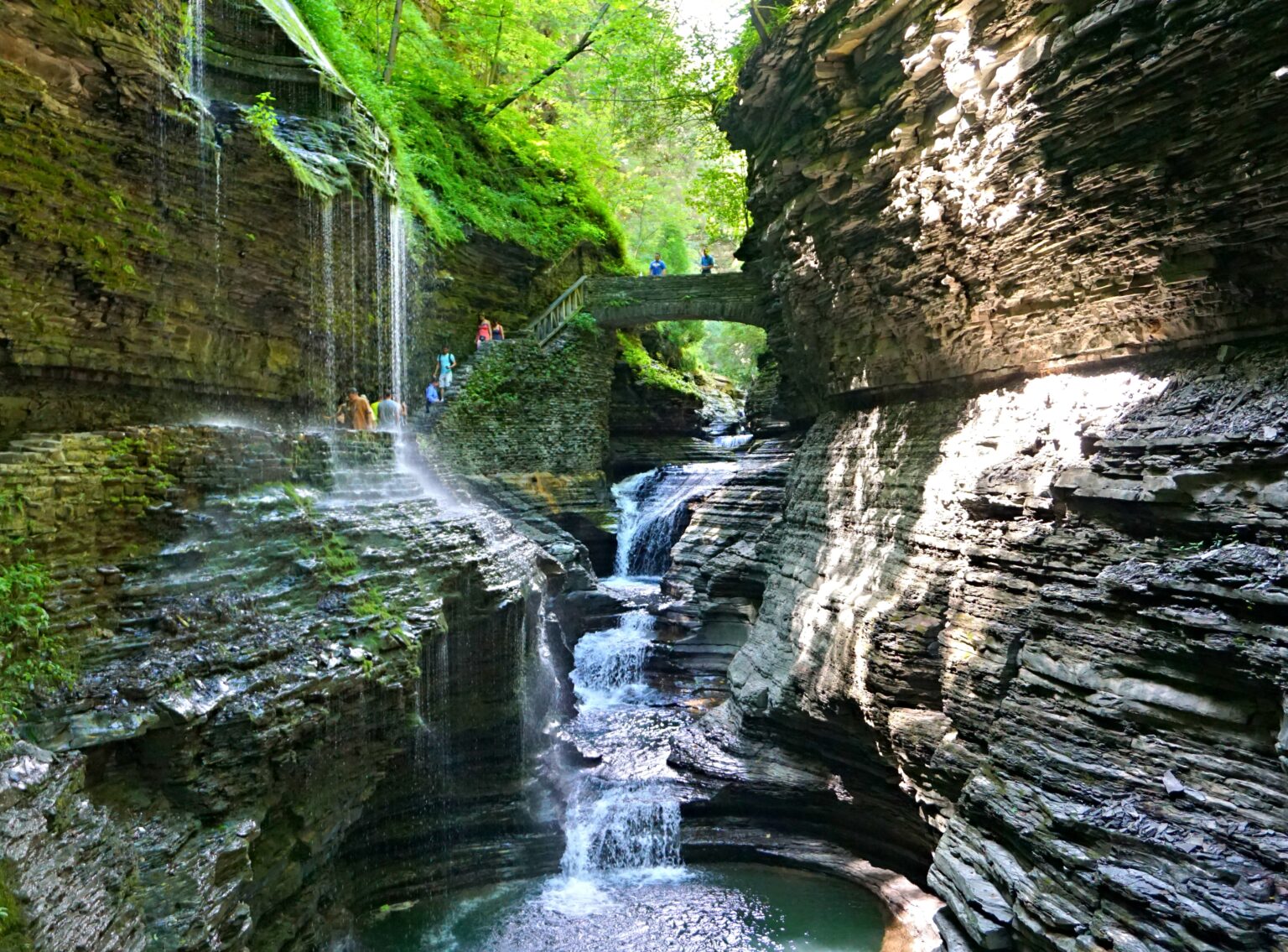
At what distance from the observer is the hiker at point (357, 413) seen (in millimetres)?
12461

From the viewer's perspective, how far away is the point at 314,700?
6.62m

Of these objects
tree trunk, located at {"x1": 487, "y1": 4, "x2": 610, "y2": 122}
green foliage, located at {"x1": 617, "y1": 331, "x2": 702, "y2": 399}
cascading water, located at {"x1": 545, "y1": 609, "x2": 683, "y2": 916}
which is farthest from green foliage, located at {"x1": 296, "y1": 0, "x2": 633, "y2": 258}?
cascading water, located at {"x1": 545, "y1": 609, "x2": 683, "y2": 916}

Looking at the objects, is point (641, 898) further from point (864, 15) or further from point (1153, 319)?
point (864, 15)

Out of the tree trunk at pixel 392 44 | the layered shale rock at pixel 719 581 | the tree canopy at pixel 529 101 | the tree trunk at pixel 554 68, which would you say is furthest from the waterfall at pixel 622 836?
the tree trunk at pixel 554 68

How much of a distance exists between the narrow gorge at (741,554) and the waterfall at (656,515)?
4.57m

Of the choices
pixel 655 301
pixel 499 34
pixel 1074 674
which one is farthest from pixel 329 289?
pixel 499 34

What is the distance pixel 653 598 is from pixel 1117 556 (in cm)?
1153

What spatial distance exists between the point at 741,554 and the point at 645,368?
11.7 meters

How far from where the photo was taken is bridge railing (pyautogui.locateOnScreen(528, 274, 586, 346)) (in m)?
21.4

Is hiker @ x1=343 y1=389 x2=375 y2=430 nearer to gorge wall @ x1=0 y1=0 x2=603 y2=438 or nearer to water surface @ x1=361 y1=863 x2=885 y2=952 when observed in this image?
gorge wall @ x1=0 y1=0 x2=603 y2=438

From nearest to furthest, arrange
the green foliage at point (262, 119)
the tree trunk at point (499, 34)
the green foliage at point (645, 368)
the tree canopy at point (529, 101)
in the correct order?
the green foliage at point (262, 119) < the tree canopy at point (529, 101) < the tree trunk at point (499, 34) < the green foliage at point (645, 368)

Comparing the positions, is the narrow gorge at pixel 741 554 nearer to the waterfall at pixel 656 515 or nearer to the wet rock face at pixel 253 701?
the wet rock face at pixel 253 701

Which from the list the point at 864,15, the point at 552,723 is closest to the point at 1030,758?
the point at 552,723

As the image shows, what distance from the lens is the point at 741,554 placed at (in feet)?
49.3
